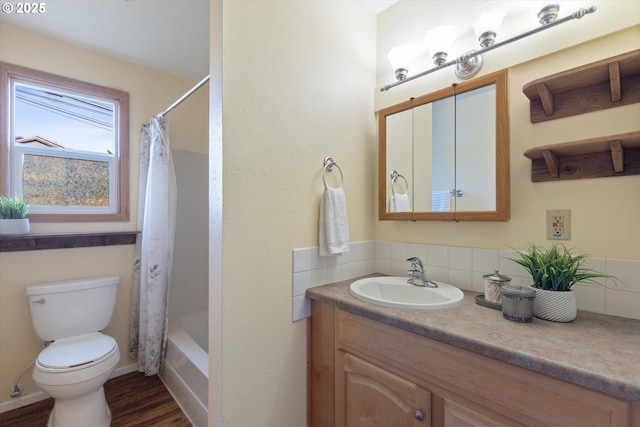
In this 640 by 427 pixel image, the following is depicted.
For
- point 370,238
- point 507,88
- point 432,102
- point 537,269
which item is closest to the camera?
point 537,269

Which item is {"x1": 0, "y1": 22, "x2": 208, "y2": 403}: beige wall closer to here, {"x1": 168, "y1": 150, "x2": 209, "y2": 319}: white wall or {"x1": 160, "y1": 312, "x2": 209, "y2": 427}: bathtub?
{"x1": 168, "y1": 150, "x2": 209, "y2": 319}: white wall

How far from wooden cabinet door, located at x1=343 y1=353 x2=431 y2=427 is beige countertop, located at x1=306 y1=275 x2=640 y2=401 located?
0.69 feet

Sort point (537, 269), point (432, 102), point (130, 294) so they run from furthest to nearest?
point (130, 294) < point (432, 102) < point (537, 269)

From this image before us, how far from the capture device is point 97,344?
1.60 metres

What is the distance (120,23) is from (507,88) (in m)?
2.18

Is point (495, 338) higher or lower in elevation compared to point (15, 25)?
lower

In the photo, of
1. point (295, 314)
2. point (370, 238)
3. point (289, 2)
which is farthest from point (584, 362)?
point (289, 2)

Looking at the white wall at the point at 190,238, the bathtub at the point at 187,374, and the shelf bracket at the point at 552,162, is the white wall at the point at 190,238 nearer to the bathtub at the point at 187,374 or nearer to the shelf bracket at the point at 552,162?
the bathtub at the point at 187,374

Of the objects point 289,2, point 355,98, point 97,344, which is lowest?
point 97,344

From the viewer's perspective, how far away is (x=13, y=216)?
1.64 metres

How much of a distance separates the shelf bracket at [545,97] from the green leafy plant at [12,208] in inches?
106

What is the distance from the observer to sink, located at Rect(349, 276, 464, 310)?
1.12 meters

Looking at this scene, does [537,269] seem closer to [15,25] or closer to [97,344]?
[97,344]

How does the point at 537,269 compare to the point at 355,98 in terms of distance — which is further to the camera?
the point at 355,98
